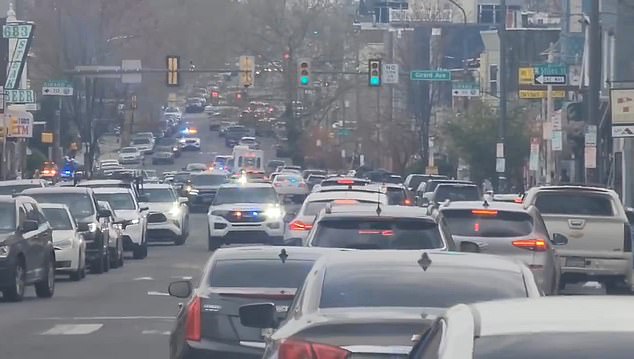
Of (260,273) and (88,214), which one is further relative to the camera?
(88,214)

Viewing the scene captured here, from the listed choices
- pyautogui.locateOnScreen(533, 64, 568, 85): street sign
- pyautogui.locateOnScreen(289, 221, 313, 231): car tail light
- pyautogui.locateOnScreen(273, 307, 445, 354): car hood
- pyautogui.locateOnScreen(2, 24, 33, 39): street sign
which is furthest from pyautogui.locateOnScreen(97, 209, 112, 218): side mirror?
pyautogui.locateOnScreen(273, 307, 445, 354): car hood

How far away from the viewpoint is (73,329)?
1952cm

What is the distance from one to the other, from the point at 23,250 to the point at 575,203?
28.2 feet

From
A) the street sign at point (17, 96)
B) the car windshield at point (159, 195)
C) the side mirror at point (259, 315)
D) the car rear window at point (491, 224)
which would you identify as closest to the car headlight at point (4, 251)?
the car rear window at point (491, 224)

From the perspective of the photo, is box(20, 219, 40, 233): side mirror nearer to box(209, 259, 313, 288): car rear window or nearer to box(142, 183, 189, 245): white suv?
box(209, 259, 313, 288): car rear window

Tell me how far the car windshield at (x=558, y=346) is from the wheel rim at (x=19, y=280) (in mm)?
18773

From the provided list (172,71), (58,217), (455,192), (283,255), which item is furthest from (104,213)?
(172,71)

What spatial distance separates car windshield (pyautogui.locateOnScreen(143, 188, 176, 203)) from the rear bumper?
30935 millimetres

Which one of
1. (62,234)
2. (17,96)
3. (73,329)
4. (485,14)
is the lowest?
(73,329)

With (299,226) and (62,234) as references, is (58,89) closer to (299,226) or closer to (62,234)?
(62,234)

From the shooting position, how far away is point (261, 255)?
13.0 meters

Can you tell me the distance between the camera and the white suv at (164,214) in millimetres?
41906

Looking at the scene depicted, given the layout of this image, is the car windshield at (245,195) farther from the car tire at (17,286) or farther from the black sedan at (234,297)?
the black sedan at (234,297)

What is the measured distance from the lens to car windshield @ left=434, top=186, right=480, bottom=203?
4088cm
